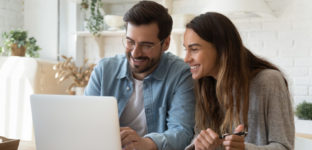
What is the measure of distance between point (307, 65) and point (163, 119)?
5.15ft

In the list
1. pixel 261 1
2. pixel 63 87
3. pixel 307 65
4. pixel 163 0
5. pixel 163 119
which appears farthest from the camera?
pixel 63 87

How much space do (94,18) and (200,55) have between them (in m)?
1.92

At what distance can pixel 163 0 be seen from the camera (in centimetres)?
281

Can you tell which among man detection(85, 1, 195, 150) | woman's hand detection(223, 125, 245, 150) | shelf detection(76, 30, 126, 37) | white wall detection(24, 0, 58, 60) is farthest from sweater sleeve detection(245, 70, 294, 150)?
white wall detection(24, 0, 58, 60)

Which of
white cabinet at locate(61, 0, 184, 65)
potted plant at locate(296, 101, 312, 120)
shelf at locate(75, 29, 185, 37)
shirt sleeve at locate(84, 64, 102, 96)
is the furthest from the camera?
white cabinet at locate(61, 0, 184, 65)

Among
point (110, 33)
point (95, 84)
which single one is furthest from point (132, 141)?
point (110, 33)

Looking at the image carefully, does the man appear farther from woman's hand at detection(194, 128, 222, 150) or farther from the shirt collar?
woman's hand at detection(194, 128, 222, 150)

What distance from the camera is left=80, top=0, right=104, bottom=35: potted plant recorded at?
2.91 meters

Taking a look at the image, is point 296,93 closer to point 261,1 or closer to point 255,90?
point 261,1

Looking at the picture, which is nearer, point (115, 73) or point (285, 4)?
point (115, 73)

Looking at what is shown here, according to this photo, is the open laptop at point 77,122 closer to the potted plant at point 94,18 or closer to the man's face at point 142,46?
the man's face at point 142,46

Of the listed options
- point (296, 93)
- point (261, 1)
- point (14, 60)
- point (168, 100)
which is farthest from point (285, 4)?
point (14, 60)

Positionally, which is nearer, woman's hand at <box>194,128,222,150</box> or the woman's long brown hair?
woman's hand at <box>194,128,222,150</box>

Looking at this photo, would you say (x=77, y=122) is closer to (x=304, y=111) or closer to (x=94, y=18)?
(x=304, y=111)
